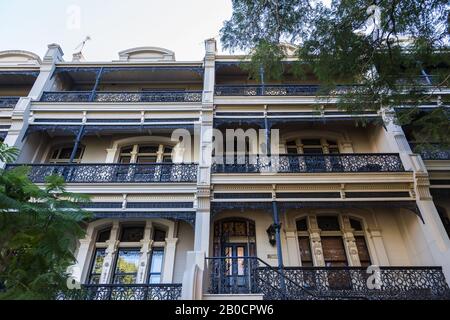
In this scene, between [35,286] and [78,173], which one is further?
[78,173]

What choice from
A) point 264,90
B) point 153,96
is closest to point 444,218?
point 264,90

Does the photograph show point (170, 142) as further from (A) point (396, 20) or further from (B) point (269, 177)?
(A) point (396, 20)

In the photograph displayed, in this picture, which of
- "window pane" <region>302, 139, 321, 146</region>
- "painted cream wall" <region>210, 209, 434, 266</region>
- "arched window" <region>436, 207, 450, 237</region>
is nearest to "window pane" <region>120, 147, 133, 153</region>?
"painted cream wall" <region>210, 209, 434, 266</region>

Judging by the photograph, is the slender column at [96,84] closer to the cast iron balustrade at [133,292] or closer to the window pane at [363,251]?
the cast iron balustrade at [133,292]

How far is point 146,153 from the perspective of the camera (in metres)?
12.5

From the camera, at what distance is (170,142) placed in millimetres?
12562

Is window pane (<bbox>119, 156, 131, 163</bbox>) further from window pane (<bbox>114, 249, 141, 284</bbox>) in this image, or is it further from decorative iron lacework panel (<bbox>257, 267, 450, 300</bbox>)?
decorative iron lacework panel (<bbox>257, 267, 450, 300</bbox>)

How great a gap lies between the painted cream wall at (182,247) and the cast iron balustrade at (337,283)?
1313 millimetres

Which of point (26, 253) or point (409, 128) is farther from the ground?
point (409, 128)

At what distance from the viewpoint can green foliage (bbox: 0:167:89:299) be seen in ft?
16.2

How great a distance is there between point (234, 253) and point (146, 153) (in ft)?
17.8

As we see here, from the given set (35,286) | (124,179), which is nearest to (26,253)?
(35,286)

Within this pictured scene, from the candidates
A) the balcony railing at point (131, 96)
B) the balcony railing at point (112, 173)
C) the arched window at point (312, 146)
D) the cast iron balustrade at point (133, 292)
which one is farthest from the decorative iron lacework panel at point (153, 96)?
the cast iron balustrade at point (133, 292)

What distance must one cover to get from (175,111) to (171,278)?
616 centimetres
